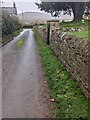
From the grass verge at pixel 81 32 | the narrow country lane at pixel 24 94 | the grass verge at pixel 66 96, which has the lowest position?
the narrow country lane at pixel 24 94

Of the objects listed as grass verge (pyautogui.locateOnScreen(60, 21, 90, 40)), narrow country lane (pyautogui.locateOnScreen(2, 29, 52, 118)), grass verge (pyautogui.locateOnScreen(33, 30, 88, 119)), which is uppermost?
grass verge (pyautogui.locateOnScreen(60, 21, 90, 40))

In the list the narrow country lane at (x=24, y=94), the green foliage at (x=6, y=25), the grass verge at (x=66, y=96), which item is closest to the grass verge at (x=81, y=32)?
the grass verge at (x=66, y=96)

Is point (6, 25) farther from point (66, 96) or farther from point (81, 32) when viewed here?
point (66, 96)

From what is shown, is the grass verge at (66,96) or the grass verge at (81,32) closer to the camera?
the grass verge at (66,96)

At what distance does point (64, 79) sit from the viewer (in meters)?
8.80

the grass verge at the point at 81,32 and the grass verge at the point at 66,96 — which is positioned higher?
the grass verge at the point at 81,32

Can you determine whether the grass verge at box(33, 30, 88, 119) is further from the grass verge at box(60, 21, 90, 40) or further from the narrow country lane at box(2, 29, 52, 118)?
the grass verge at box(60, 21, 90, 40)

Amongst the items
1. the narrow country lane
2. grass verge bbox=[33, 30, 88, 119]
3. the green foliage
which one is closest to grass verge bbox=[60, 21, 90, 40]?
grass verge bbox=[33, 30, 88, 119]

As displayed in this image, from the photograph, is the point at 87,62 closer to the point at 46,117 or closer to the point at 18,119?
the point at 46,117

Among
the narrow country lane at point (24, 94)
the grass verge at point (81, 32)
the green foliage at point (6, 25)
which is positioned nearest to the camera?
the narrow country lane at point (24, 94)

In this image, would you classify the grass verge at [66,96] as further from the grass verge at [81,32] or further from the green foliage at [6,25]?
the green foliage at [6,25]

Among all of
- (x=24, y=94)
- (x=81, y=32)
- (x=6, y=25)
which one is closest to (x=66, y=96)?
(x=24, y=94)

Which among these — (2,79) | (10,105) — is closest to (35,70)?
(2,79)

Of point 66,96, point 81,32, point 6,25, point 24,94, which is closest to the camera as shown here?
point 66,96
